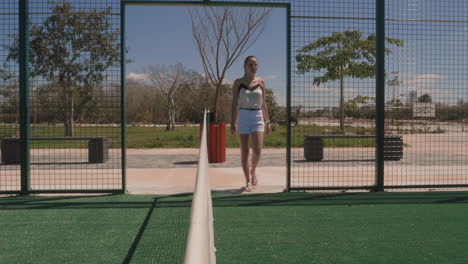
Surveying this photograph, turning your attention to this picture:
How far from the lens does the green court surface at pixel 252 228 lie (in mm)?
3314

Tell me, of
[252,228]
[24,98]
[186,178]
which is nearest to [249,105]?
[252,228]

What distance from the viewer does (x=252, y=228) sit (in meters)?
4.11

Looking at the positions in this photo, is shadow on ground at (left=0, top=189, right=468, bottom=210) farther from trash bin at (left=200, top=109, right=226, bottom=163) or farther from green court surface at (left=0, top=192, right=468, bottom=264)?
trash bin at (left=200, top=109, right=226, bottom=163)

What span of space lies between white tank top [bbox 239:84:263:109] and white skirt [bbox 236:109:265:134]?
0.09 m

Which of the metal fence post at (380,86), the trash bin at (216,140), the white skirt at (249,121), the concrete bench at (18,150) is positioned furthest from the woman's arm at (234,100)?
the concrete bench at (18,150)

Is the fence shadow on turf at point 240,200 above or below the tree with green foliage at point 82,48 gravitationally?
below

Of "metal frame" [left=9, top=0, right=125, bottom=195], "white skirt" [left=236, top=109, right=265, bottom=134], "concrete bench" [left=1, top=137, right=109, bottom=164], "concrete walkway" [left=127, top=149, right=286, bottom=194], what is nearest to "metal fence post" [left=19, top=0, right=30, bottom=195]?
"metal frame" [left=9, top=0, right=125, bottom=195]

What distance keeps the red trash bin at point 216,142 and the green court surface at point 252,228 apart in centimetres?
452

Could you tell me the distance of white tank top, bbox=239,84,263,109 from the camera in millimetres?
5816

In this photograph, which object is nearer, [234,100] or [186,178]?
[234,100]

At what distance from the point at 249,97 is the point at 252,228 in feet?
7.37

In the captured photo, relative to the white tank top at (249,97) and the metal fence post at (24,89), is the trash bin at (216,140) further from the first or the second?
the metal fence post at (24,89)

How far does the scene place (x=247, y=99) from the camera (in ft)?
19.1

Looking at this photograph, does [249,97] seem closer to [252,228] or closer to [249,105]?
[249,105]
